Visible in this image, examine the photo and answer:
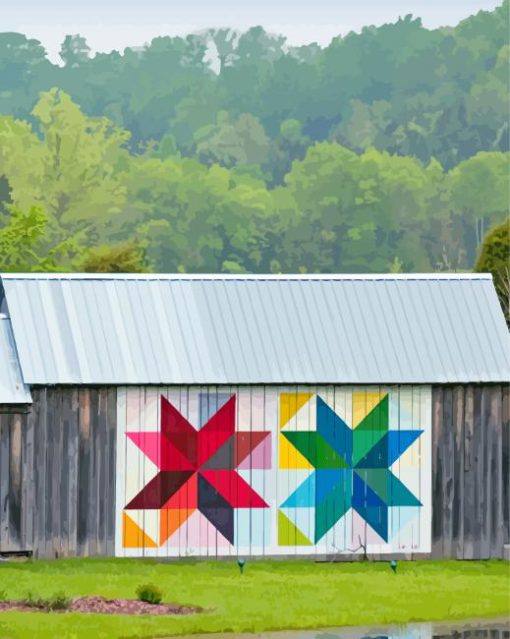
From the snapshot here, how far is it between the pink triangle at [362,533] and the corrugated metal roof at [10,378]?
4.97m

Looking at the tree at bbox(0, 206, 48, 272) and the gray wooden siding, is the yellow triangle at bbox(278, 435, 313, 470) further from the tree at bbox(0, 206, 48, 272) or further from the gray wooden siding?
the tree at bbox(0, 206, 48, 272)

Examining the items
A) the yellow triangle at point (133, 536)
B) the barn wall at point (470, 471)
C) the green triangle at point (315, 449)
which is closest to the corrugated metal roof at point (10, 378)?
the yellow triangle at point (133, 536)

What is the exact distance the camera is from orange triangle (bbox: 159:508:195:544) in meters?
33.4

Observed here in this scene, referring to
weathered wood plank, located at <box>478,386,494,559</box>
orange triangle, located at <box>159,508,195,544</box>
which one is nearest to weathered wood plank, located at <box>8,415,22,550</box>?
orange triangle, located at <box>159,508,195,544</box>

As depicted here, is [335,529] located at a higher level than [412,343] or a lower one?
lower

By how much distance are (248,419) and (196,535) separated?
1.77 meters

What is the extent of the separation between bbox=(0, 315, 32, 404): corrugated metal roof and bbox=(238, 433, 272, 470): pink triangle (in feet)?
10.5

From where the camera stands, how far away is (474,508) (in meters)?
34.7

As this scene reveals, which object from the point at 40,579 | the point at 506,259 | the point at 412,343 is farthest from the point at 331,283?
the point at 506,259

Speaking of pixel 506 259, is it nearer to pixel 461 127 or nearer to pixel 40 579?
pixel 40 579

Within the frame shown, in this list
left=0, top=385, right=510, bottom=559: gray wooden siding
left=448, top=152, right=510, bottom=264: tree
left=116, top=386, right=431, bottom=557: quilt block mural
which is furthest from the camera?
left=448, top=152, right=510, bottom=264: tree

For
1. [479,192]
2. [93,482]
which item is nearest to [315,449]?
[93,482]

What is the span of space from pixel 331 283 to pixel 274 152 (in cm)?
16432

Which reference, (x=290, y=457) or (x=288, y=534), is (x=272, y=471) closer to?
(x=290, y=457)
